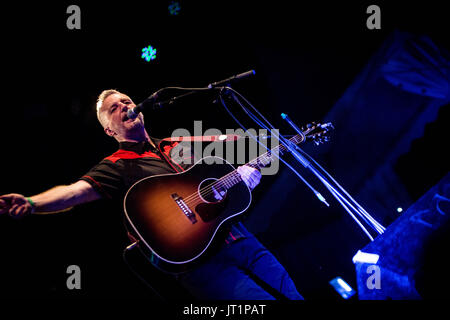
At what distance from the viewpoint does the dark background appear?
2354 millimetres

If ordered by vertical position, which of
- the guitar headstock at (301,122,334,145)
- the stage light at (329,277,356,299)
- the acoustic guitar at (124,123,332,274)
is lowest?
the stage light at (329,277,356,299)

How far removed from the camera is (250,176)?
Answer: 235cm

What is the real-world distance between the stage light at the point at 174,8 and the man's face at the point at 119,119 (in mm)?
1628

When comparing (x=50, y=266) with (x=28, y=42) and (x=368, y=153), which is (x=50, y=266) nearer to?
(x=28, y=42)

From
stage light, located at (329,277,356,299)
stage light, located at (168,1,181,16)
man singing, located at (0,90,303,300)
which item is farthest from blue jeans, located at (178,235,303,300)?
stage light, located at (168,1,181,16)

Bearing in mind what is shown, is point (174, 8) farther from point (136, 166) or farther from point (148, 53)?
point (136, 166)

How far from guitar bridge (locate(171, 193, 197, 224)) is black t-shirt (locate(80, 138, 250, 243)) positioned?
370 mm

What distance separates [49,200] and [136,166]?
2.52 feet

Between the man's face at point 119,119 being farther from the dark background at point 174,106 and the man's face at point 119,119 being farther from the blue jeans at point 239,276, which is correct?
the blue jeans at point 239,276

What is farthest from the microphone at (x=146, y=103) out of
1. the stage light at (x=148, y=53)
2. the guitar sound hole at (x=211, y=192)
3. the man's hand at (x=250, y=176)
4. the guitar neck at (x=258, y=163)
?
the stage light at (x=148, y=53)

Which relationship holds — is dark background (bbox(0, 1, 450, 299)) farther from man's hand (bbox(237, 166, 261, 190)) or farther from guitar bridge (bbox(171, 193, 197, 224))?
man's hand (bbox(237, 166, 261, 190))

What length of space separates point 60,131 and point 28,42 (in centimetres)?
99
